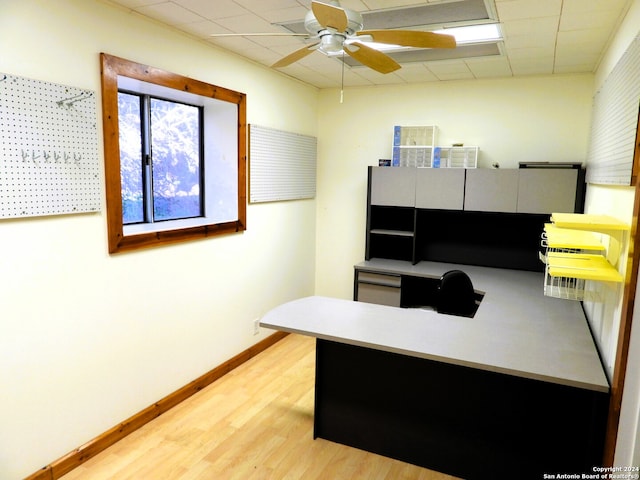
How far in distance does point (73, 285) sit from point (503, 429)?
2504 millimetres

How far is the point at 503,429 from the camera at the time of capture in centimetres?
232

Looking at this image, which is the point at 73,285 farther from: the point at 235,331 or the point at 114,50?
the point at 235,331

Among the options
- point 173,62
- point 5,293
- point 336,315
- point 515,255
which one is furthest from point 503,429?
point 173,62

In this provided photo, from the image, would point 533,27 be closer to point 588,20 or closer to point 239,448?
point 588,20

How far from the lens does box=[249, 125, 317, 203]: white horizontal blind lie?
12.7 feet

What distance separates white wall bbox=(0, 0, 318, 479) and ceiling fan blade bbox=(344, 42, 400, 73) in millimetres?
1480

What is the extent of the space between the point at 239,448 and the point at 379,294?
A: 2.00 meters

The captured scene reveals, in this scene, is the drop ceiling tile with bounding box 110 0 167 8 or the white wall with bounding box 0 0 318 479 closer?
the white wall with bounding box 0 0 318 479

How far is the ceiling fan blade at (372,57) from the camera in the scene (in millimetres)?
2027

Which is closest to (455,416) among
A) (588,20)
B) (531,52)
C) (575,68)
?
(588,20)

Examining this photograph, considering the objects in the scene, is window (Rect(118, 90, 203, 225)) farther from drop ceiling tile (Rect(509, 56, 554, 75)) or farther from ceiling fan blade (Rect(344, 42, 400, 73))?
drop ceiling tile (Rect(509, 56, 554, 75))

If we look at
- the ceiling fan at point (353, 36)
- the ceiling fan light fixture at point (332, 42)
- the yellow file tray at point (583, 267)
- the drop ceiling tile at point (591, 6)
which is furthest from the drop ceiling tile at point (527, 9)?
the yellow file tray at point (583, 267)

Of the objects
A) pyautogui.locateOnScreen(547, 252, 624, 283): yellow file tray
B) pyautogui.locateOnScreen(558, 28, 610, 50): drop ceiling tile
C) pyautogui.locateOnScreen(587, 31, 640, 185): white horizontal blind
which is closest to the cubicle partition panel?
pyautogui.locateOnScreen(587, 31, 640, 185): white horizontal blind

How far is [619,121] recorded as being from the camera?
2217 mm
